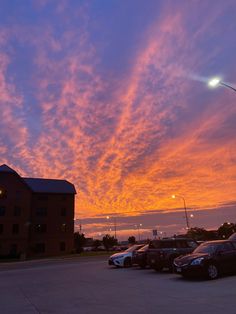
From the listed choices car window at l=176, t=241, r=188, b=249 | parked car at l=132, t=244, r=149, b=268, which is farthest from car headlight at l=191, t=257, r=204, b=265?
parked car at l=132, t=244, r=149, b=268

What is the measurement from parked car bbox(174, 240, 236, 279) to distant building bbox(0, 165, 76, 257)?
50089 mm

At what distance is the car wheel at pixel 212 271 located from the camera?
14.2 m

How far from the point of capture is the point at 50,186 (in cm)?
7188

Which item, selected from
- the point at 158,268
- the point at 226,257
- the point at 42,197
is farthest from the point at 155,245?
the point at 42,197

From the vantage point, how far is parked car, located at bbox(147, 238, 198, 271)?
18.3 metres

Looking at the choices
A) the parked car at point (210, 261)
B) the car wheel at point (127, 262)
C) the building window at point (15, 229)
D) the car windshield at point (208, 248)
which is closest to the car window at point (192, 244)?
the car windshield at point (208, 248)

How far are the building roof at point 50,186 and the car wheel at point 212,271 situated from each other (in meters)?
58.1

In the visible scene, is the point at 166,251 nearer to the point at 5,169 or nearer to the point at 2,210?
the point at 2,210

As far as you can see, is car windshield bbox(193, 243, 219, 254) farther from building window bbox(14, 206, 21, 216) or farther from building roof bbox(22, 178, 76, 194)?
building roof bbox(22, 178, 76, 194)

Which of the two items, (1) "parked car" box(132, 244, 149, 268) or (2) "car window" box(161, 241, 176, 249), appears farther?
(1) "parked car" box(132, 244, 149, 268)

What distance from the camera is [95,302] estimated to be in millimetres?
10023

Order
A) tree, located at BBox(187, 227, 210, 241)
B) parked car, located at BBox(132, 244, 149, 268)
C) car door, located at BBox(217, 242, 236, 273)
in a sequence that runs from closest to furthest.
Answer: car door, located at BBox(217, 242, 236, 273)
parked car, located at BBox(132, 244, 149, 268)
tree, located at BBox(187, 227, 210, 241)

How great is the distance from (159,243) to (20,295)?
362 inches

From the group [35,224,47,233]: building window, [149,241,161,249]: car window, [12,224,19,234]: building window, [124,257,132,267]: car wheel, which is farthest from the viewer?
[35,224,47,233]: building window
